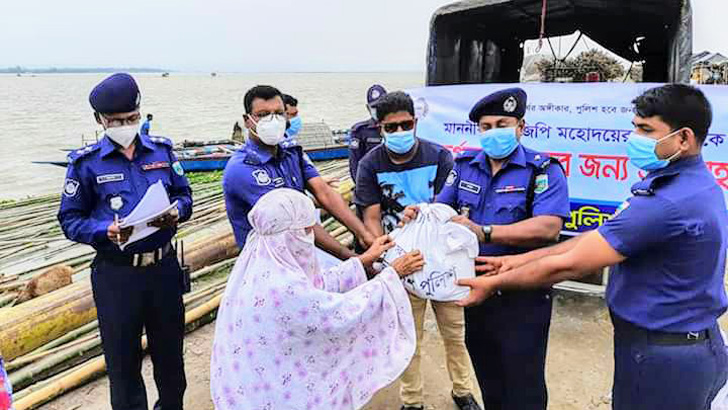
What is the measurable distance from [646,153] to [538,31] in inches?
189

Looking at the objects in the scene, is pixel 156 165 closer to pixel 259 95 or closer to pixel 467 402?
pixel 259 95

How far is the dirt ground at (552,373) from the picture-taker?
3.11m

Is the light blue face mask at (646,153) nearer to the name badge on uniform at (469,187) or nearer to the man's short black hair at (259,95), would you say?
the name badge on uniform at (469,187)

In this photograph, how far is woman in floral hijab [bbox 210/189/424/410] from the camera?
1.84 meters

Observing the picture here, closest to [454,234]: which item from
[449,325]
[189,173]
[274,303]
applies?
[274,303]

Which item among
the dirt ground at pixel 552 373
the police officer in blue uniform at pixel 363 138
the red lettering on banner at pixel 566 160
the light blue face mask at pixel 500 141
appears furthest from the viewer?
the police officer in blue uniform at pixel 363 138

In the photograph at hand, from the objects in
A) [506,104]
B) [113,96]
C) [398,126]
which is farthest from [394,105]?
[113,96]

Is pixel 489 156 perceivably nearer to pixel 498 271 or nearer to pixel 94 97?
pixel 498 271

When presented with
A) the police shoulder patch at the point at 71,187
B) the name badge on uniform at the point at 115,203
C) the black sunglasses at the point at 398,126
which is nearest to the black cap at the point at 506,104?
the black sunglasses at the point at 398,126

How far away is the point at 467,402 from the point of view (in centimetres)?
303

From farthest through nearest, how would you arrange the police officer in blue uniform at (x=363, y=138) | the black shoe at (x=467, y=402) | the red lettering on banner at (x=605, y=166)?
the police officer in blue uniform at (x=363, y=138)
the red lettering on banner at (x=605, y=166)
the black shoe at (x=467, y=402)

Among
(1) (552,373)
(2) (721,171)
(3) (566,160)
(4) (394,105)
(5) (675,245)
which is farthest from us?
(3) (566,160)

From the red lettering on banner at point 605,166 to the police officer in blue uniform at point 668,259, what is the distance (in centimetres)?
217

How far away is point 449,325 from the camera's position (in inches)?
118
